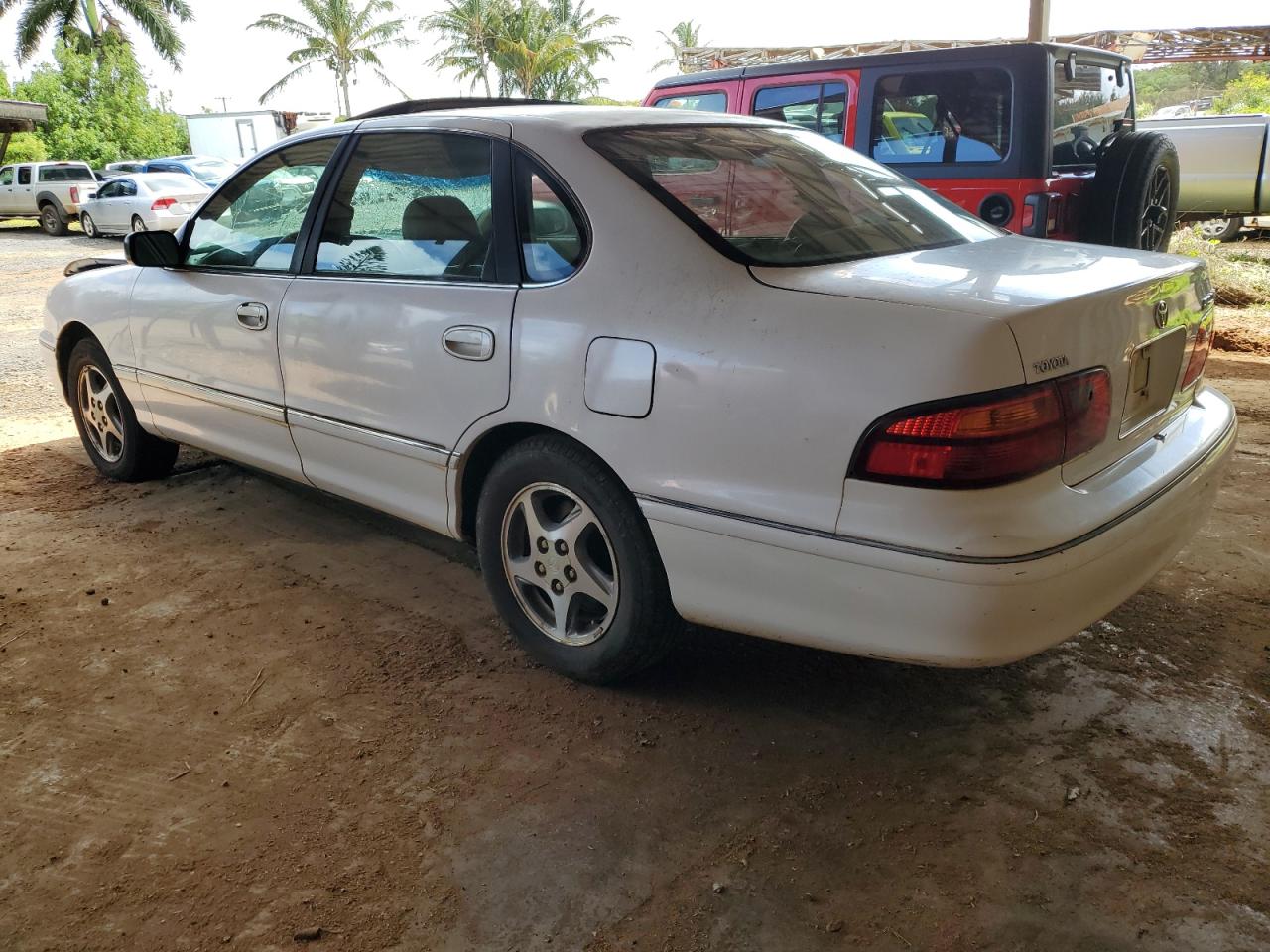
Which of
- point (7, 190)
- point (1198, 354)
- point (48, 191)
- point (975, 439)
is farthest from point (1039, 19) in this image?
point (7, 190)

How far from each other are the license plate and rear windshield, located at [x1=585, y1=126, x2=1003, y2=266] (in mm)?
650

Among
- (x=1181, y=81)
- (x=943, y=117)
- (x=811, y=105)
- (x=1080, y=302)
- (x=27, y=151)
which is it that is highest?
(x=1181, y=81)

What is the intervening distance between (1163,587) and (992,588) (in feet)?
5.58

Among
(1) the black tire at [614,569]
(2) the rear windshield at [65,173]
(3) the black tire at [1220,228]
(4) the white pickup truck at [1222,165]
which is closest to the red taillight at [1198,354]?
(1) the black tire at [614,569]

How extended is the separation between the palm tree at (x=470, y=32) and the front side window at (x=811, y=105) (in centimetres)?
3475

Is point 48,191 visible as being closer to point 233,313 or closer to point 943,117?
point 943,117

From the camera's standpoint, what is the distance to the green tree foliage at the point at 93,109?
3284 centimetres

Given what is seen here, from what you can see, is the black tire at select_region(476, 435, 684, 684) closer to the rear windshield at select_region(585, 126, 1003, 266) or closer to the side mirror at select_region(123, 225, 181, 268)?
the rear windshield at select_region(585, 126, 1003, 266)

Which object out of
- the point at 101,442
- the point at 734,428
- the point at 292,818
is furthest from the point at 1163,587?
the point at 101,442

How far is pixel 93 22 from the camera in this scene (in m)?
38.3

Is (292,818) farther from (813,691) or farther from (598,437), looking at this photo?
(813,691)

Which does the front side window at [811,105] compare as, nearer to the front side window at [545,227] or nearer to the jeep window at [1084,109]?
the jeep window at [1084,109]

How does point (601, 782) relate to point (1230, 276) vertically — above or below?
below

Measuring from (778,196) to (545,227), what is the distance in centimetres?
64
